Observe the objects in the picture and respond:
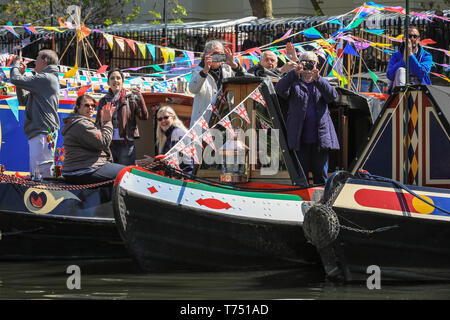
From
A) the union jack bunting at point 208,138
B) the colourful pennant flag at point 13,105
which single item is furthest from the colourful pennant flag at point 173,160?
the colourful pennant flag at point 13,105

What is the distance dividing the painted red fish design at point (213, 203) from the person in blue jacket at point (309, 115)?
1081mm

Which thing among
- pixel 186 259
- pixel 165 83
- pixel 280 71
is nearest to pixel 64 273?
pixel 186 259

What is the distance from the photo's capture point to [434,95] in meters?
10.1

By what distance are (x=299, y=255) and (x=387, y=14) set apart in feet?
44.6

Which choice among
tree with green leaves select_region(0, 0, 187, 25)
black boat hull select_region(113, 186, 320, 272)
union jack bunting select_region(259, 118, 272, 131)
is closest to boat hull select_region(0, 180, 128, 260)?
black boat hull select_region(113, 186, 320, 272)

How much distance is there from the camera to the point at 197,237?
1031cm

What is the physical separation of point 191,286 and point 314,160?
7.48 ft

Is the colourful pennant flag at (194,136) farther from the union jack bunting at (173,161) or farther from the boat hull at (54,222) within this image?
the boat hull at (54,222)

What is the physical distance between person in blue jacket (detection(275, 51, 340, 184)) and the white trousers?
3198 millimetres

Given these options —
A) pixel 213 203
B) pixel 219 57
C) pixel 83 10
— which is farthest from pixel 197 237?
pixel 83 10

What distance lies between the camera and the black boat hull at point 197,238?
33.3 feet

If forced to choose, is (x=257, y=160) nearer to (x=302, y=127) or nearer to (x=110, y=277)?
(x=302, y=127)

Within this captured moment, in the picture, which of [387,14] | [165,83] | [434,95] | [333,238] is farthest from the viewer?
[387,14]

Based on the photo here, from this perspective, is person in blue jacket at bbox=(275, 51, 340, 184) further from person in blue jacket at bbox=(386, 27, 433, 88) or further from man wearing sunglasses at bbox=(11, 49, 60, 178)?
man wearing sunglasses at bbox=(11, 49, 60, 178)
